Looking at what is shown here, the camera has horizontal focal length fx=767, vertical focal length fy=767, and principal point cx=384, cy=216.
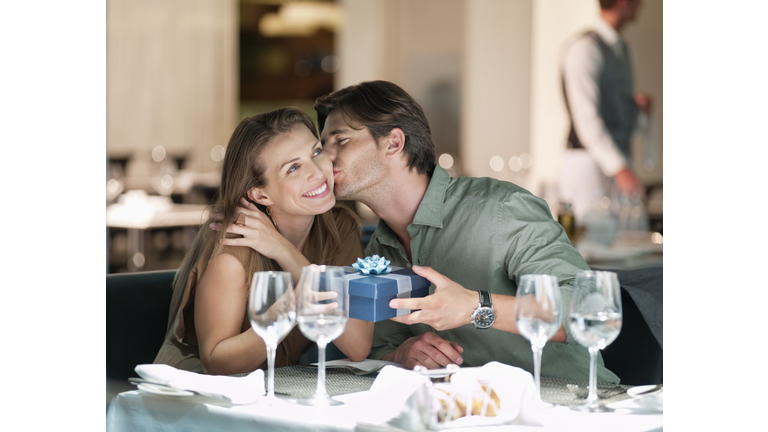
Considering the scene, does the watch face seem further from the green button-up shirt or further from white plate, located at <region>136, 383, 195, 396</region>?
white plate, located at <region>136, 383, 195, 396</region>

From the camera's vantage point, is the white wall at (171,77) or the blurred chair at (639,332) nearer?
the blurred chair at (639,332)

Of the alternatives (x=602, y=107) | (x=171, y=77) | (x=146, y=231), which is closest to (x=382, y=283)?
(x=146, y=231)

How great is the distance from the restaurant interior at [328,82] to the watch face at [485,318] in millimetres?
3111

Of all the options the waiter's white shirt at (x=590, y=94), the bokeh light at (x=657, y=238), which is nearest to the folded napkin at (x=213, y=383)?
the bokeh light at (x=657, y=238)

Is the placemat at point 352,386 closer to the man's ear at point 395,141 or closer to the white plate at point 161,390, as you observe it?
the white plate at point 161,390

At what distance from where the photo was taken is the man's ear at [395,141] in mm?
1989

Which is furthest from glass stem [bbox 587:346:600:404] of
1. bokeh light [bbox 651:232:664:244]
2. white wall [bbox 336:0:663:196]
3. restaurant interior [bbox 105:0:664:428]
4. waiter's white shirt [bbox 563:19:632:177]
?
white wall [bbox 336:0:663:196]

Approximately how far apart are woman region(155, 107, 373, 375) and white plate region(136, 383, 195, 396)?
0.42 m

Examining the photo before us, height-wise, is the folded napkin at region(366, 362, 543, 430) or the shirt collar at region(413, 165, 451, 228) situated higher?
the shirt collar at region(413, 165, 451, 228)

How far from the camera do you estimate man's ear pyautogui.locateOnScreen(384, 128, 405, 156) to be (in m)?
1.99
